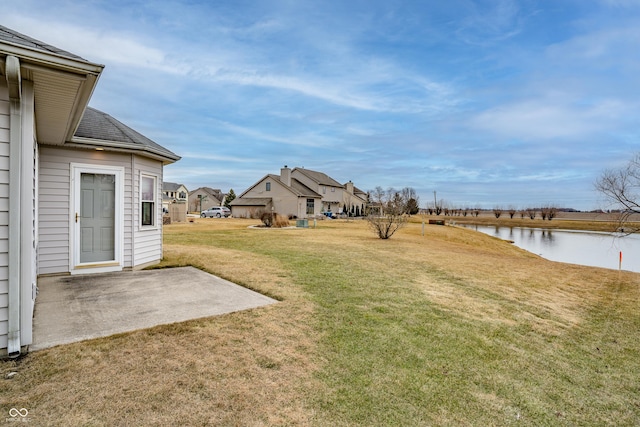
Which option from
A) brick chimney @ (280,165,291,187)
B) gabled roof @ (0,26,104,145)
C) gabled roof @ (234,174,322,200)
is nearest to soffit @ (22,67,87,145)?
gabled roof @ (0,26,104,145)

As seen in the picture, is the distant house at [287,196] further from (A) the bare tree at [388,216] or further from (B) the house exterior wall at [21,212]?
(B) the house exterior wall at [21,212]

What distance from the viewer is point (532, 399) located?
298cm

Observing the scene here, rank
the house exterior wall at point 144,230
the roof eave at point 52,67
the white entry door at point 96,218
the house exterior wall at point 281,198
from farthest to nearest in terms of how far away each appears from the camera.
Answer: the house exterior wall at point 281,198 → the house exterior wall at point 144,230 → the white entry door at point 96,218 → the roof eave at point 52,67

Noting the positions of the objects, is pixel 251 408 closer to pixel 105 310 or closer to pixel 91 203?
pixel 105 310

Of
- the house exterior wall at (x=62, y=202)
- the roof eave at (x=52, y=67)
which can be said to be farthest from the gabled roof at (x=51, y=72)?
the house exterior wall at (x=62, y=202)

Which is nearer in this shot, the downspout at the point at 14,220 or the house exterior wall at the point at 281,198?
the downspout at the point at 14,220

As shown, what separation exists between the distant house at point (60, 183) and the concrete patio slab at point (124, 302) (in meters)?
0.43

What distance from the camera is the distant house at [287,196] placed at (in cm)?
3672

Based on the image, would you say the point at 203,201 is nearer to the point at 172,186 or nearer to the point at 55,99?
the point at 172,186

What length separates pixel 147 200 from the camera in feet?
25.9

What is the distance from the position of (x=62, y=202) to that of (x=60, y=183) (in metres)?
0.39

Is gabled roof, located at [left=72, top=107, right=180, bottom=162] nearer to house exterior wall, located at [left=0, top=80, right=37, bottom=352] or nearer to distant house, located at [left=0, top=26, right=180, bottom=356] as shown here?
distant house, located at [left=0, top=26, right=180, bottom=356]

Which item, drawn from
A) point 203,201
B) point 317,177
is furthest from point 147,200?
point 203,201

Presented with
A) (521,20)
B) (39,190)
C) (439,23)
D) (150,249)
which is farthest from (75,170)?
(521,20)
